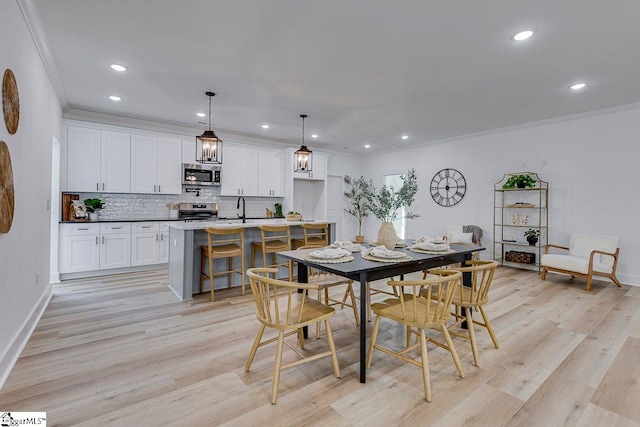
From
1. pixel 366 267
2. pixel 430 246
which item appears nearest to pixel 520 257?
pixel 430 246

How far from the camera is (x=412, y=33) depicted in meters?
2.70

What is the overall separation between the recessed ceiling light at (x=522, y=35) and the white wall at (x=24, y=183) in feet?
12.7

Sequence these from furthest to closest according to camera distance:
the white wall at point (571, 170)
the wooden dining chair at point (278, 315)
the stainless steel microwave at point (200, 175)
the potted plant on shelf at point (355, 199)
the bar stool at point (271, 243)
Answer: the potted plant on shelf at point (355, 199), the stainless steel microwave at point (200, 175), the white wall at point (571, 170), the bar stool at point (271, 243), the wooden dining chair at point (278, 315)

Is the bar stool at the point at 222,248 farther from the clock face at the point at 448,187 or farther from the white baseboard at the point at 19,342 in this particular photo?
the clock face at the point at 448,187

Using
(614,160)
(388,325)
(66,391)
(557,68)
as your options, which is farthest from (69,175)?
(614,160)

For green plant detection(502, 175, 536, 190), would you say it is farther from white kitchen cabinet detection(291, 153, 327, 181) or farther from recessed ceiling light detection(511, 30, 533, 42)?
white kitchen cabinet detection(291, 153, 327, 181)

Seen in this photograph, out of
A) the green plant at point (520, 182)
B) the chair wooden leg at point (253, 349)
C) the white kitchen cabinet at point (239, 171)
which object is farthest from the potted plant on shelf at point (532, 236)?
the white kitchen cabinet at point (239, 171)

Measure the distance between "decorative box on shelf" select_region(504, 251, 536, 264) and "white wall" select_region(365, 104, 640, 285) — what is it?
16.7 inches

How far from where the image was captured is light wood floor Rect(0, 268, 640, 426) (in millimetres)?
1775

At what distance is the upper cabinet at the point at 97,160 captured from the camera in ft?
16.1

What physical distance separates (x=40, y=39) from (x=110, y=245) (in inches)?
126

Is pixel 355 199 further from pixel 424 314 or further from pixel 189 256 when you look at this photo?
pixel 424 314

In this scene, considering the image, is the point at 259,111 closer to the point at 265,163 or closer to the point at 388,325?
the point at 265,163

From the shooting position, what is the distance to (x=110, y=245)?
502cm
